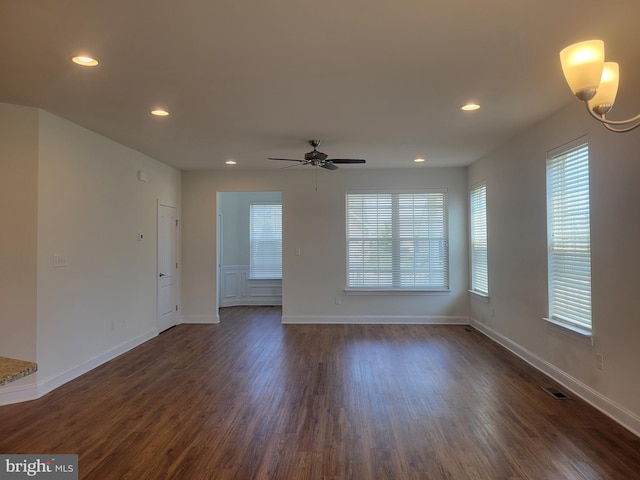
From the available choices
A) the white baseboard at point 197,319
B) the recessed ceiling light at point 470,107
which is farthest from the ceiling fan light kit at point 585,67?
the white baseboard at point 197,319

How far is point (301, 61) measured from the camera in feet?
8.50

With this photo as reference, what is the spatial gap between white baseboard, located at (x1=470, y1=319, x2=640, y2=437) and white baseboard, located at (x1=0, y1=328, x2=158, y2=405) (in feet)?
16.1

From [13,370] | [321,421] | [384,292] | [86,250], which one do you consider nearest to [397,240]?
[384,292]

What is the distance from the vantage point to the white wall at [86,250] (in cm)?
351

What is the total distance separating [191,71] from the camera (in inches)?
107

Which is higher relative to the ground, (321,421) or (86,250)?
(86,250)

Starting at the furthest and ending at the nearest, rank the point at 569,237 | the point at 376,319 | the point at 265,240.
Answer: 1. the point at 265,240
2. the point at 376,319
3. the point at 569,237

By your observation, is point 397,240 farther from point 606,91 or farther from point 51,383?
point 51,383

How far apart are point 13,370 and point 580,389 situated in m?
4.10

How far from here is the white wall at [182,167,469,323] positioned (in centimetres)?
650

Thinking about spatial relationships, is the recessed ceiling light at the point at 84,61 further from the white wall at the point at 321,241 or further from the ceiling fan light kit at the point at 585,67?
the white wall at the point at 321,241

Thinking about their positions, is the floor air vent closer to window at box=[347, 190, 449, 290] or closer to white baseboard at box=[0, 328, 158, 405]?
window at box=[347, 190, 449, 290]

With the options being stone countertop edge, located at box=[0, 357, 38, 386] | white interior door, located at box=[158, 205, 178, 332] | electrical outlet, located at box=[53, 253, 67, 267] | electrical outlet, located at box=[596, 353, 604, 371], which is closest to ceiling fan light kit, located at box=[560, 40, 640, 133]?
electrical outlet, located at box=[596, 353, 604, 371]

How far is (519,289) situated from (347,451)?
3.11 metres
